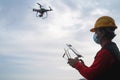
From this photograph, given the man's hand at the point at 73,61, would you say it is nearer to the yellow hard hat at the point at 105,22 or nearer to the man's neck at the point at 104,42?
the man's neck at the point at 104,42

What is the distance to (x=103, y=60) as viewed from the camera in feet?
28.0

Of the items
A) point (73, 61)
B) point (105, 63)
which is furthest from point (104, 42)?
point (73, 61)

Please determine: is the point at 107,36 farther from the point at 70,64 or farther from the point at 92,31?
the point at 70,64

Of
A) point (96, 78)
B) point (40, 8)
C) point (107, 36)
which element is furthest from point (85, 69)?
point (40, 8)

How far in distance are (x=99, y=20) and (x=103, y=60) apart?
1.17 meters

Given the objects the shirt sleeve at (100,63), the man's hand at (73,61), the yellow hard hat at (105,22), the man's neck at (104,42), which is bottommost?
the shirt sleeve at (100,63)

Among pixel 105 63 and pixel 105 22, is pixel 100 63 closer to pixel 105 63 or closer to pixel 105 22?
pixel 105 63

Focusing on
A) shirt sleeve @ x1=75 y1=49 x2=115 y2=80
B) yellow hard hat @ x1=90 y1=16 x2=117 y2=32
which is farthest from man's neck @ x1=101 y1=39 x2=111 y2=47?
yellow hard hat @ x1=90 y1=16 x2=117 y2=32

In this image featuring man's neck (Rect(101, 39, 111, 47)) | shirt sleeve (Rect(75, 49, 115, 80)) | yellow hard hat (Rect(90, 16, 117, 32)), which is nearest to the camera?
shirt sleeve (Rect(75, 49, 115, 80))

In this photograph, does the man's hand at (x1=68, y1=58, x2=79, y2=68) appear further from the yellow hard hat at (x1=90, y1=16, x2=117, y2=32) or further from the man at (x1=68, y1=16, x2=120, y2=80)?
the yellow hard hat at (x1=90, y1=16, x2=117, y2=32)

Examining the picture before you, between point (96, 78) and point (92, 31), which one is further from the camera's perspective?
point (92, 31)

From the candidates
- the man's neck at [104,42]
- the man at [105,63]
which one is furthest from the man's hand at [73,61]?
the man's neck at [104,42]

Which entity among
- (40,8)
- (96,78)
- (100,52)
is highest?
(40,8)

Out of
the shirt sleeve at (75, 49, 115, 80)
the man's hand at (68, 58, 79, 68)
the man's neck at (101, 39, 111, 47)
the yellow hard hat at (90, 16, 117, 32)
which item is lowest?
the shirt sleeve at (75, 49, 115, 80)
